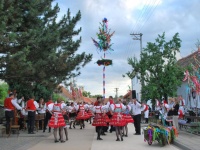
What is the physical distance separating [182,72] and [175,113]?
376 inches

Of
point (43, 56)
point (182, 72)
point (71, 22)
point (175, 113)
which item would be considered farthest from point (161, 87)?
point (43, 56)

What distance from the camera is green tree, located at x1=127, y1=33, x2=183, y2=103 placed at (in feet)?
87.2

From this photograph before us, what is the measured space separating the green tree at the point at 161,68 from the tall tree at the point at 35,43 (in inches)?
355

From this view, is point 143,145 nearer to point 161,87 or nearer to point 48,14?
point 48,14

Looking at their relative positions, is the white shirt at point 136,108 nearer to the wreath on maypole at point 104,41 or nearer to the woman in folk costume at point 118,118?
→ the woman in folk costume at point 118,118

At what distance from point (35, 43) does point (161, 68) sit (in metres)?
14.5

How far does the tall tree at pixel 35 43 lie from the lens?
13.7 m

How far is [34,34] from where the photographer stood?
14.5 metres

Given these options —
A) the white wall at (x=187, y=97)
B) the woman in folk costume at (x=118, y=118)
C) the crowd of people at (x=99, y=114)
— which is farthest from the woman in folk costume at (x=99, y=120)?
the white wall at (x=187, y=97)

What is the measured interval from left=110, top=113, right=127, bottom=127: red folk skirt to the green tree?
12.9 metres

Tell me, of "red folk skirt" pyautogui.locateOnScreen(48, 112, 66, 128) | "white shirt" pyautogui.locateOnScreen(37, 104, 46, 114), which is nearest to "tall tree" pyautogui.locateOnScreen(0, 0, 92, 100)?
"white shirt" pyautogui.locateOnScreen(37, 104, 46, 114)

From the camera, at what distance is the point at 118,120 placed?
13.6 metres

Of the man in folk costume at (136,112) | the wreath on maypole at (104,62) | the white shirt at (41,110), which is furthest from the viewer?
the wreath on maypole at (104,62)

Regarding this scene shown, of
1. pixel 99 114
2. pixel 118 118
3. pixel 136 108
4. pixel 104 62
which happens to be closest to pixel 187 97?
pixel 104 62
